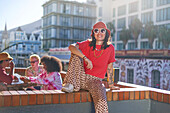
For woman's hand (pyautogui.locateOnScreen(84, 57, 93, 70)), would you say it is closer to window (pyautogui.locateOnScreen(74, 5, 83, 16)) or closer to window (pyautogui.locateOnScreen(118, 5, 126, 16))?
window (pyautogui.locateOnScreen(118, 5, 126, 16))

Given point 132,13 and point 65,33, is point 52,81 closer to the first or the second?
point 132,13

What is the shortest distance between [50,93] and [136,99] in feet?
5.07

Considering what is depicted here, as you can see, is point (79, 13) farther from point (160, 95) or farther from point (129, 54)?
point (160, 95)

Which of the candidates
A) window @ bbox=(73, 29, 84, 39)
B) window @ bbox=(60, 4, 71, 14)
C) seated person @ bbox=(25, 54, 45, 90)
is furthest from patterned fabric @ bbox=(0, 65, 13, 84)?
window @ bbox=(73, 29, 84, 39)

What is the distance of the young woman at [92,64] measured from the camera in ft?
11.9

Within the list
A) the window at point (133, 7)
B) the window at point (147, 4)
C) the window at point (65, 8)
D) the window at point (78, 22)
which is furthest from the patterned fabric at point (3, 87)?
the window at point (78, 22)

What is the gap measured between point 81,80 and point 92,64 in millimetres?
320

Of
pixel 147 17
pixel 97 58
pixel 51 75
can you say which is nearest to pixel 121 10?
pixel 147 17

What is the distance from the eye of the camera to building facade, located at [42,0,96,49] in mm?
59594

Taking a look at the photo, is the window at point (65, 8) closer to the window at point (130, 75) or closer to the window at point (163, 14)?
the window at point (163, 14)

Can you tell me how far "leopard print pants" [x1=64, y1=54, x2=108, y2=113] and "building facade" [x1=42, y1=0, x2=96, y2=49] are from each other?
184 ft

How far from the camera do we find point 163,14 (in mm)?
40844

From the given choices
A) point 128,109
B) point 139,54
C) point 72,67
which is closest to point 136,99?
point 128,109

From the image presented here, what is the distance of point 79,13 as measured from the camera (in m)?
64.1
